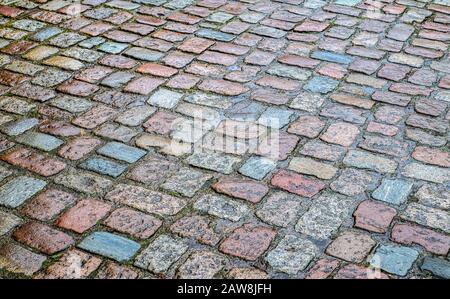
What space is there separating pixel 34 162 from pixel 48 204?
0.39 m

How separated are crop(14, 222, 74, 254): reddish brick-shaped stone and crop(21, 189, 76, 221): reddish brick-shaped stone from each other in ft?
0.24

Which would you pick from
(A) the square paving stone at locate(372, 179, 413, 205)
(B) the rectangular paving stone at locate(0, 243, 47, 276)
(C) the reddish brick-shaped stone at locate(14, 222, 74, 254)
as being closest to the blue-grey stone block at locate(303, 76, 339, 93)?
(A) the square paving stone at locate(372, 179, 413, 205)

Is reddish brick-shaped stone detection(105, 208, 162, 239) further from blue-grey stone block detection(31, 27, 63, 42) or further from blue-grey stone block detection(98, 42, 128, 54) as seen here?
blue-grey stone block detection(31, 27, 63, 42)

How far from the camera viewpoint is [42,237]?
8.64 feet

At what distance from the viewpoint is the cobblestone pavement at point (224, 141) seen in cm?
257

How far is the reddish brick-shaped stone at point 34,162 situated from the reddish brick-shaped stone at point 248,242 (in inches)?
42.8

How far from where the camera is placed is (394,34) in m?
4.54

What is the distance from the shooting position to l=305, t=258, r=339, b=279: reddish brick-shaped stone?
2.43 meters

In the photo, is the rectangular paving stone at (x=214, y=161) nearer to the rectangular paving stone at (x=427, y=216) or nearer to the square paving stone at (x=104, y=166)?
the square paving stone at (x=104, y=166)

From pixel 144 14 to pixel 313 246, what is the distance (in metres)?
3.06

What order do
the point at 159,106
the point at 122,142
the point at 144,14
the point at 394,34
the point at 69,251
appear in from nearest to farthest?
1. the point at 69,251
2. the point at 122,142
3. the point at 159,106
4. the point at 394,34
5. the point at 144,14

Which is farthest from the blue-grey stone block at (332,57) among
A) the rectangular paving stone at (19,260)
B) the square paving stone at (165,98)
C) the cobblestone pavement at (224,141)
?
the rectangular paving stone at (19,260)
